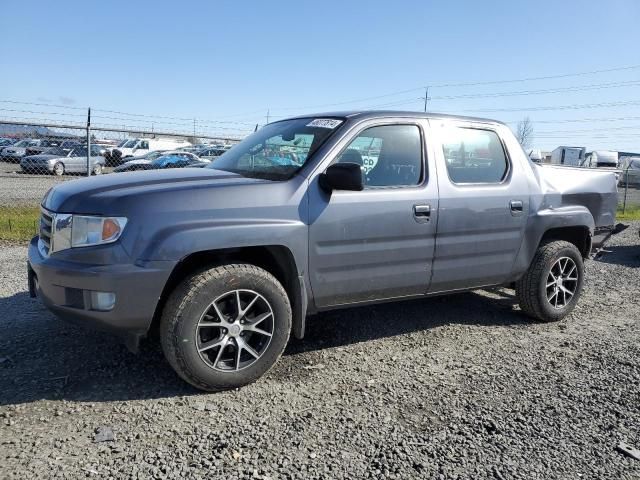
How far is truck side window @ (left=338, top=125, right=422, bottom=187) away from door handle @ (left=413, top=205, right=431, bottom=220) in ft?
0.66

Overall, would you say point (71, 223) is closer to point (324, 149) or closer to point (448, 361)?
point (324, 149)

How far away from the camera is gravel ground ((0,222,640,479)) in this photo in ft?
8.64

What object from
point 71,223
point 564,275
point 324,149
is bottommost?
point 564,275

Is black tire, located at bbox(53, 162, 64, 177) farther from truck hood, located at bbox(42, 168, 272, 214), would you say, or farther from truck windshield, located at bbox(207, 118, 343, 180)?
truck hood, located at bbox(42, 168, 272, 214)

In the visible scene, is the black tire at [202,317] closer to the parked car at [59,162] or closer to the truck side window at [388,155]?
the truck side window at [388,155]

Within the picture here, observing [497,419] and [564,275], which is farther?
[564,275]

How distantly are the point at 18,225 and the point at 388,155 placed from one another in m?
6.42

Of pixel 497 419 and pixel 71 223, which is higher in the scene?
pixel 71 223

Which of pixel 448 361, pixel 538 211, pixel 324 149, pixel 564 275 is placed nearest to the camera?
pixel 324 149

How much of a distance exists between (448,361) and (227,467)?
2.04 metres

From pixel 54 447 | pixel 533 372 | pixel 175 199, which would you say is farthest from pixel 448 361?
pixel 54 447

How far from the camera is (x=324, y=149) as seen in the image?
147 inches

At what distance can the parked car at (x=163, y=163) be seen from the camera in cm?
1565

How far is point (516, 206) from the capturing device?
14.8 ft
